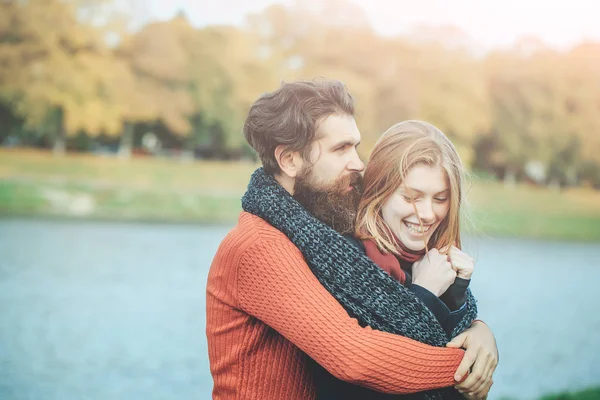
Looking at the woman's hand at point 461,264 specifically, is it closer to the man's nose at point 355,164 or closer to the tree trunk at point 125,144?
the man's nose at point 355,164

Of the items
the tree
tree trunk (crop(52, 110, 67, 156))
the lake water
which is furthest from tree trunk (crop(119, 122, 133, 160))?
the lake water

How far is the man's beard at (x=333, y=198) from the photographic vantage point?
172cm

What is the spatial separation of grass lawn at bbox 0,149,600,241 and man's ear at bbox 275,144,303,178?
19.0ft

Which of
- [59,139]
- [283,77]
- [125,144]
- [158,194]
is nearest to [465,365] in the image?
[59,139]

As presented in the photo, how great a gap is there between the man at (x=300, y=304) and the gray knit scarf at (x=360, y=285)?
3 cm

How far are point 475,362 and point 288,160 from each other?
69 cm

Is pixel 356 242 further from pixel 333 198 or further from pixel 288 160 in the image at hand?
pixel 288 160

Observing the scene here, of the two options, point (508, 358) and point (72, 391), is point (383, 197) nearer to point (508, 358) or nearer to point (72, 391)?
point (72, 391)

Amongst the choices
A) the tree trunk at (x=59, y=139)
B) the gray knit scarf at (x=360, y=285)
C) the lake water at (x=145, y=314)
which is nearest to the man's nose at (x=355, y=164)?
the gray knit scarf at (x=360, y=285)

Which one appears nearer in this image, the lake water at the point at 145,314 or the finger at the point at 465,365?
the finger at the point at 465,365

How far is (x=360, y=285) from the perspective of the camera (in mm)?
1524

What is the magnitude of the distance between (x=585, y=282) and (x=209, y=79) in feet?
19.8

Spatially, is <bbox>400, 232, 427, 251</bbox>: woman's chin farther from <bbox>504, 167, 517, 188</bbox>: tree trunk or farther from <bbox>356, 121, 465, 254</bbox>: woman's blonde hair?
<bbox>504, 167, 517, 188</bbox>: tree trunk

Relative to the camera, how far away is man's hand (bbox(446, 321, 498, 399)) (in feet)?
5.12
